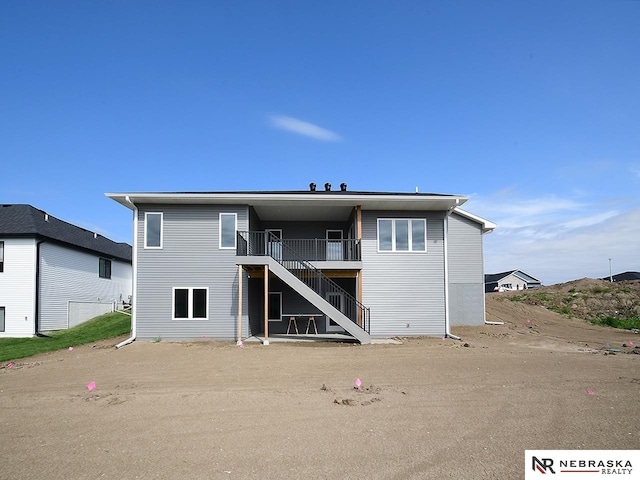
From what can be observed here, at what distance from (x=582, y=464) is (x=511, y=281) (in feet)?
212

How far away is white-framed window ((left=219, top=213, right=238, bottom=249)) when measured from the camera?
17422 millimetres

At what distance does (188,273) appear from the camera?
56.5 ft

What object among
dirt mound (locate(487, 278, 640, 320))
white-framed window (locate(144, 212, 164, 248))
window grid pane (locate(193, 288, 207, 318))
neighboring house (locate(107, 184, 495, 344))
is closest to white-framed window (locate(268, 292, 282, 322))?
neighboring house (locate(107, 184, 495, 344))

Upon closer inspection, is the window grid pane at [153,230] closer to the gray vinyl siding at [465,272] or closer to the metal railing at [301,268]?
the metal railing at [301,268]

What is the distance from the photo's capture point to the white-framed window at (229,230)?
1742 centimetres

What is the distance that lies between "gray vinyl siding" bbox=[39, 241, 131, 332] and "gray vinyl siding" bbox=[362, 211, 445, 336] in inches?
611

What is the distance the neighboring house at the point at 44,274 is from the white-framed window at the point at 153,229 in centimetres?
799

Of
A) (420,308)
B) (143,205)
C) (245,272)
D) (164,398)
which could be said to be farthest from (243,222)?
(164,398)

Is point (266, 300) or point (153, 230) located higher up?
point (153, 230)

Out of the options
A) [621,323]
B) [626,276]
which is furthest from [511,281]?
[621,323]

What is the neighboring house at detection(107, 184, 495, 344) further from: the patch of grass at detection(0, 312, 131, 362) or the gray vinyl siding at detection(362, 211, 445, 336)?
the patch of grass at detection(0, 312, 131, 362)

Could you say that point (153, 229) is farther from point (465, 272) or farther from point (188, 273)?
point (465, 272)

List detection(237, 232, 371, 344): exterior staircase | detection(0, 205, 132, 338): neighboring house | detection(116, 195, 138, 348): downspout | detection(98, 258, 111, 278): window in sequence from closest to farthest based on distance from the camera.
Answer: detection(237, 232, 371, 344): exterior staircase, detection(116, 195, 138, 348): downspout, detection(0, 205, 132, 338): neighboring house, detection(98, 258, 111, 278): window

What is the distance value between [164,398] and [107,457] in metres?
2.83
